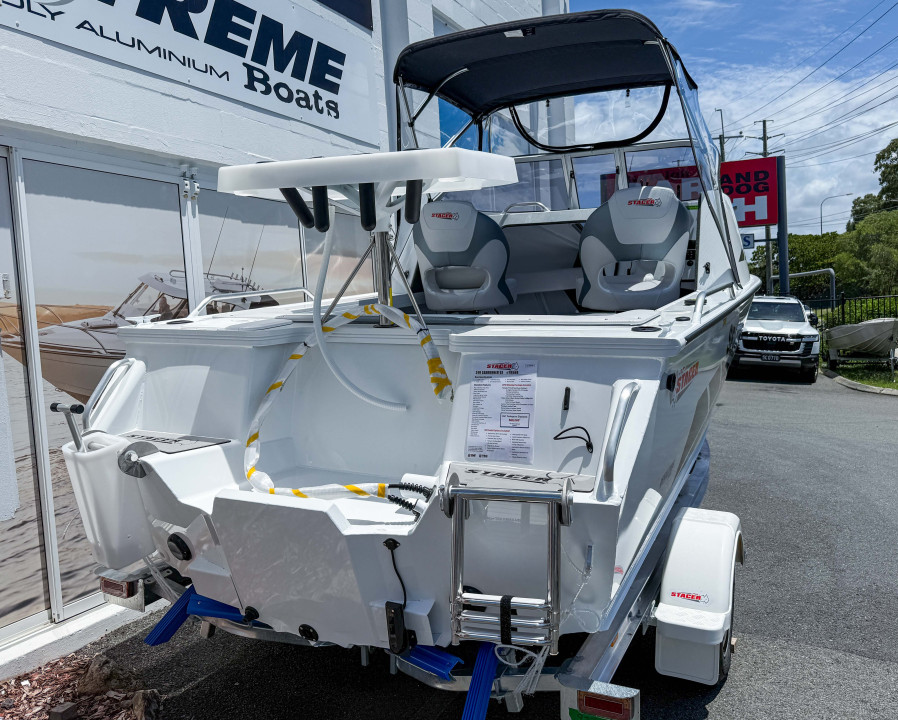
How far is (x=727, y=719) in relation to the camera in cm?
288

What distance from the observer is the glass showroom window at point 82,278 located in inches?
151

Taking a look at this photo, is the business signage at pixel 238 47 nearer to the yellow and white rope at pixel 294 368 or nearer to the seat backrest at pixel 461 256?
the seat backrest at pixel 461 256

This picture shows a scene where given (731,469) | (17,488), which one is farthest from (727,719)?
(731,469)

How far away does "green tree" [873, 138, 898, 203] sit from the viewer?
1747 inches

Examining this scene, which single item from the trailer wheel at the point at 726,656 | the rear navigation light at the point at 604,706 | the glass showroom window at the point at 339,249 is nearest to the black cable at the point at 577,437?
the rear navigation light at the point at 604,706

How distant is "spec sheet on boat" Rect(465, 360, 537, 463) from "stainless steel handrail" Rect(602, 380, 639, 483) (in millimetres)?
293

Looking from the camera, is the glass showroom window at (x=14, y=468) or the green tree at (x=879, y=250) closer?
the glass showroom window at (x=14, y=468)

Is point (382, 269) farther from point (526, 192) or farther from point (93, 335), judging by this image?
point (526, 192)

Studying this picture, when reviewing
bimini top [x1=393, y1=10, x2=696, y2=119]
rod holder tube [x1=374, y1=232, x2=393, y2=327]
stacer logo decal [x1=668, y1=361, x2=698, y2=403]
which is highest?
bimini top [x1=393, y1=10, x2=696, y2=119]

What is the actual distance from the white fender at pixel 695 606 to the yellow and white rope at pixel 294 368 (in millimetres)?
1163

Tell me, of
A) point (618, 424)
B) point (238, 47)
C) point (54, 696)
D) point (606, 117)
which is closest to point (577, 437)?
point (618, 424)

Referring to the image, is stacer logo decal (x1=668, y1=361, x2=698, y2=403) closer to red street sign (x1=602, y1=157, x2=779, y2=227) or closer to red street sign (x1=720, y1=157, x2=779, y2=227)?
red street sign (x1=602, y1=157, x2=779, y2=227)

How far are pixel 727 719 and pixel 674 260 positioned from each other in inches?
86.9

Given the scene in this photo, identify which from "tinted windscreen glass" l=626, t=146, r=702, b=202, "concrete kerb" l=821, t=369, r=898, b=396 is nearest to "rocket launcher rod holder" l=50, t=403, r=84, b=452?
"tinted windscreen glass" l=626, t=146, r=702, b=202
